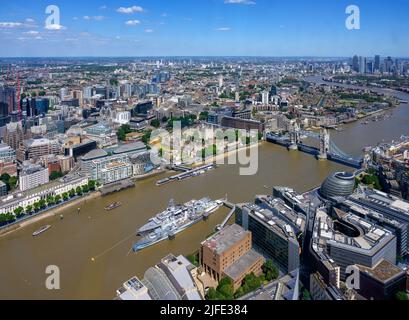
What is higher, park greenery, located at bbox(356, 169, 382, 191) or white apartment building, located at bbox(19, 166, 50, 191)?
white apartment building, located at bbox(19, 166, 50, 191)

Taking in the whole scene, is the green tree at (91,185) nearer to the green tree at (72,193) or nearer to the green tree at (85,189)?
the green tree at (85,189)

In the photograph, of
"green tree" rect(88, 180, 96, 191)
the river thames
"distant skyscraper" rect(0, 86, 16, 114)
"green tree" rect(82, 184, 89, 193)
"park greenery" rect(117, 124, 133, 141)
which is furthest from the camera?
"distant skyscraper" rect(0, 86, 16, 114)

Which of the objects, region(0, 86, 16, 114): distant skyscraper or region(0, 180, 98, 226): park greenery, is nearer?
region(0, 180, 98, 226): park greenery

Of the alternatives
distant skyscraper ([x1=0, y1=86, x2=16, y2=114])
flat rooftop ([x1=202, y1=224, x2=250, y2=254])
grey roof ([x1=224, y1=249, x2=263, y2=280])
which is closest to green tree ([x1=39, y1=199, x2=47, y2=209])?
flat rooftop ([x1=202, y1=224, x2=250, y2=254])

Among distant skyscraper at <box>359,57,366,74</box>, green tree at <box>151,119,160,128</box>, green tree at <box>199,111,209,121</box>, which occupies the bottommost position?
green tree at <box>151,119,160,128</box>

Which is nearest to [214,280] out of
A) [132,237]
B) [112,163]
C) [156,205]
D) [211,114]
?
[132,237]

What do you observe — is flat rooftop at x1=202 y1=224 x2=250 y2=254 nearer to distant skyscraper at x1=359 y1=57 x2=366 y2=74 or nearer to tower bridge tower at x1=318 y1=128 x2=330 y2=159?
tower bridge tower at x1=318 y1=128 x2=330 y2=159

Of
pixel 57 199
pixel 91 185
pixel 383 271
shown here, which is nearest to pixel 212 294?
pixel 383 271

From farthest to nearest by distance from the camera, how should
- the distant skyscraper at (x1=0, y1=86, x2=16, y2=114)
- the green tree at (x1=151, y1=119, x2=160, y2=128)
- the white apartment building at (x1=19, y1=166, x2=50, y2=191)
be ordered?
the green tree at (x1=151, y1=119, x2=160, y2=128) < the distant skyscraper at (x1=0, y1=86, x2=16, y2=114) < the white apartment building at (x1=19, y1=166, x2=50, y2=191)
